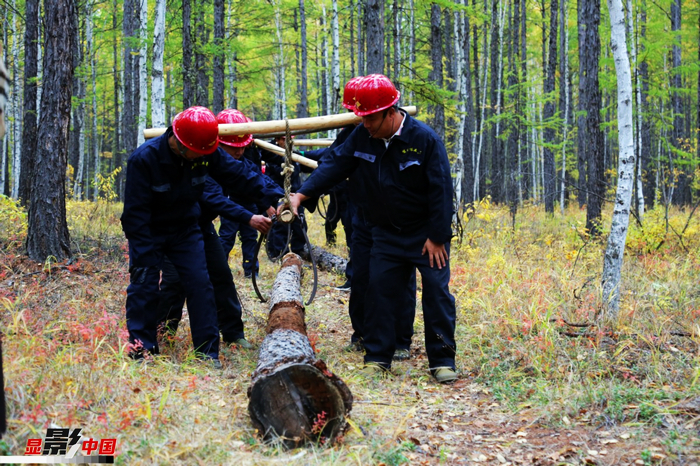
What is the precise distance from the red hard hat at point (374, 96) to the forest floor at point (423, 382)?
82.8 inches

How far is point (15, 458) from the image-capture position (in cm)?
225

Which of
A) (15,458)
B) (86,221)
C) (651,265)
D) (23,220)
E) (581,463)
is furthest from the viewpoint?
(86,221)

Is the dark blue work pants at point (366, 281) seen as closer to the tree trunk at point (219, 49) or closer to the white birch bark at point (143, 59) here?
the white birch bark at point (143, 59)

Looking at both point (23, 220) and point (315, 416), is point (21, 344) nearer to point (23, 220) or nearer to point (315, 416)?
point (315, 416)

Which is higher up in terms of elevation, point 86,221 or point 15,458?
point 86,221

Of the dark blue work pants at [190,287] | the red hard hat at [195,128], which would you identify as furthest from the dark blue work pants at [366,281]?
the red hard hat at [195,128]

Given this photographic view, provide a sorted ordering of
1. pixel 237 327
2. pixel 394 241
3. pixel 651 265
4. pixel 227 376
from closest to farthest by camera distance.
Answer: pixel 227 376, pixel 394 241, pixel 237 327, pixel 651 265

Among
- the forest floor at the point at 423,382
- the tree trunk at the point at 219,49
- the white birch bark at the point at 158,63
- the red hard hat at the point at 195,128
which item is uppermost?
the tree trunk at the point at 219,49

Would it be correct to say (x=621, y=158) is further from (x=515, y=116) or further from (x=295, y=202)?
(x=515, y=116)

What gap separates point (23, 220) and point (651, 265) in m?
9.53

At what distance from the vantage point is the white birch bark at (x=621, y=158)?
17.8 feet

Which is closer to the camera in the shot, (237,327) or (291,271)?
(237,327)

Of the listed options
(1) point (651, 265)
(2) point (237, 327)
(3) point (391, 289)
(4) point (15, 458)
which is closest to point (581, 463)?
(3) point (391, 289)

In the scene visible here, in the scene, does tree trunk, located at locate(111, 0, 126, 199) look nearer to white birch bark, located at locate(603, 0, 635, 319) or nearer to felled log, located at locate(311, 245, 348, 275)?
felled log, located at locate(311, 245, 348, 275)
